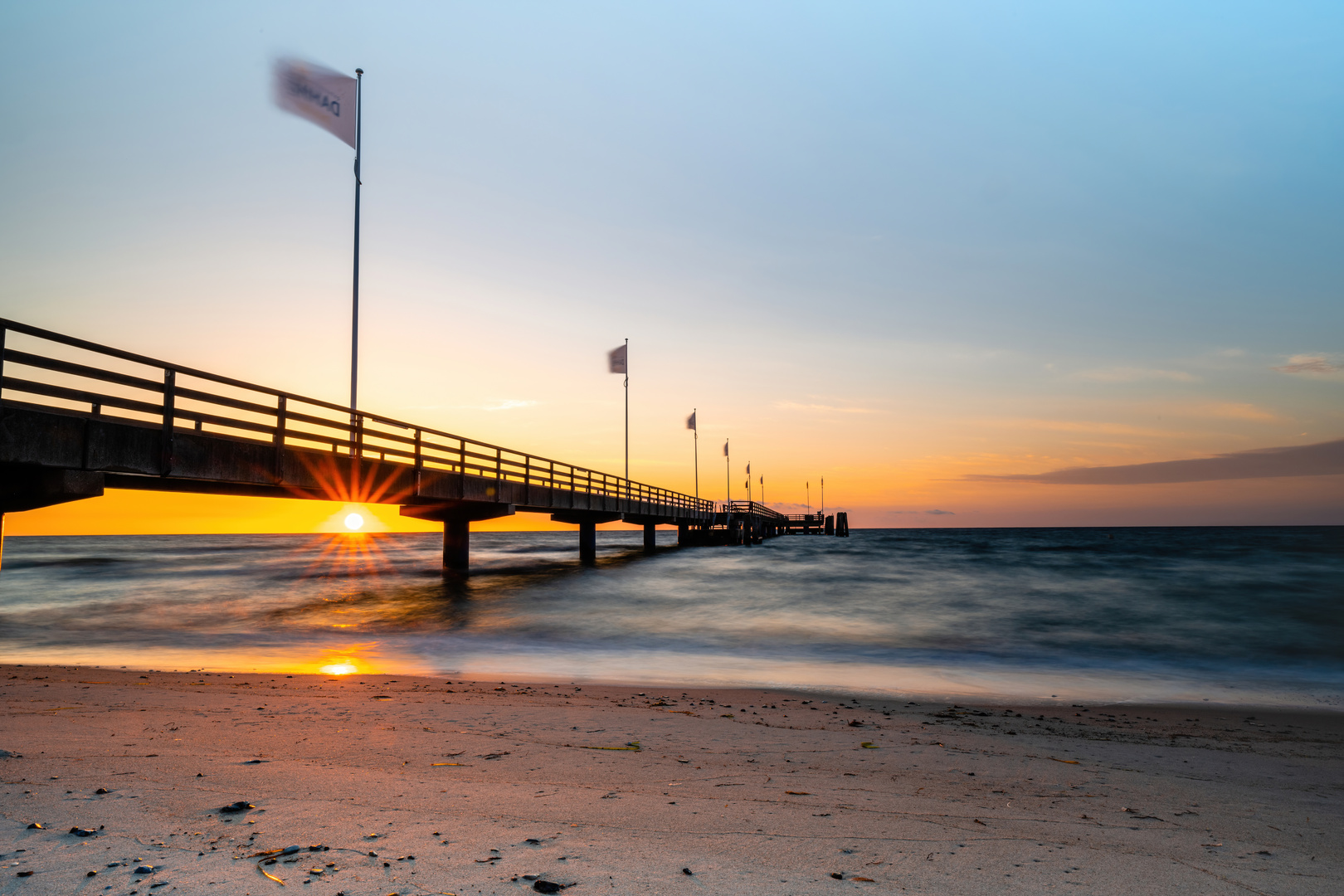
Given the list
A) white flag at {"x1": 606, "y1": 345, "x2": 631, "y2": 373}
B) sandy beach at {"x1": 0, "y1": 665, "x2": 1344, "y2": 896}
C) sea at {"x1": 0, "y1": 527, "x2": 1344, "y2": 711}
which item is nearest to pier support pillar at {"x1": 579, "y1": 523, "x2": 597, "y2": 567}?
sea at {"x1": 0, "y1": 527, "x2": 1344, "y2": 711}

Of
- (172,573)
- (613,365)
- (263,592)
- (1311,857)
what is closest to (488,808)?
(1311,857)

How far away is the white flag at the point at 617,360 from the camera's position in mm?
44562

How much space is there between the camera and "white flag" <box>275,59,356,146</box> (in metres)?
19.6

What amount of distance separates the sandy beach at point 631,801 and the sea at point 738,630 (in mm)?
4085

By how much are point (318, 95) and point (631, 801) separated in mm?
21027

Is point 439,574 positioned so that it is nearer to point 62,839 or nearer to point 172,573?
point 172,573

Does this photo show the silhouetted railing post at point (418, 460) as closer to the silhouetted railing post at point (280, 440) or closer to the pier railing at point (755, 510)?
the silhouetted railing post at point (280, 440)

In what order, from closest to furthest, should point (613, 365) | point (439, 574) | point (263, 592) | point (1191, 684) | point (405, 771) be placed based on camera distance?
point (405, 771) → point (1191, 684) → point (263, 592) → point (439, 574) → point (613, 365)

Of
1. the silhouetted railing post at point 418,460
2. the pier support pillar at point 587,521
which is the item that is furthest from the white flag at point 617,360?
the silhouetted railing post at point 418,460

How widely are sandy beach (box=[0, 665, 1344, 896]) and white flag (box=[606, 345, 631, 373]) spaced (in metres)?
36.4

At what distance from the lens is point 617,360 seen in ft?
147

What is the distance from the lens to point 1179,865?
13.7 ft

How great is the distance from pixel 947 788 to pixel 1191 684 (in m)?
10.7

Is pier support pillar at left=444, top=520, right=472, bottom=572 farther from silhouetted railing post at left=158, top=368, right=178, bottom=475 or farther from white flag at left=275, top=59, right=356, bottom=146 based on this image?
silhouetted railing post at left=158, top=368, right=178, bottom=475
